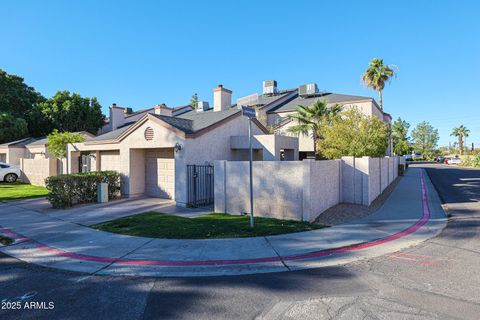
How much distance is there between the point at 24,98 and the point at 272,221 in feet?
126

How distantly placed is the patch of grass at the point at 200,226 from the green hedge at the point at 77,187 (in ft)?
14.1

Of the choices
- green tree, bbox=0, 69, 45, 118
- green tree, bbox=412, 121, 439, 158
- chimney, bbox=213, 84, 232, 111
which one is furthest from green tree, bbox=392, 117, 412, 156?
green tree, bbox=0, 69, 45, 118

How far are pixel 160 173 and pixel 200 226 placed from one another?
6716 mm

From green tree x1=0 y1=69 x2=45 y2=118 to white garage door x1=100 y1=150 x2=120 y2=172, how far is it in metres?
23.1

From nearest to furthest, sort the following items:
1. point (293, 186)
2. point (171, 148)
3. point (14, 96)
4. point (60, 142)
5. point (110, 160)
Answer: point (293, 186) < point (171, 148) < point (110, 160) < point (60, 142) < point (14, 96)

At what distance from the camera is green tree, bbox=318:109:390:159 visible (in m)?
14.9

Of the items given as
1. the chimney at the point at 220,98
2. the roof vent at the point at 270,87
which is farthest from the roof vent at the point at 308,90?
the chimney at the point at 220,98

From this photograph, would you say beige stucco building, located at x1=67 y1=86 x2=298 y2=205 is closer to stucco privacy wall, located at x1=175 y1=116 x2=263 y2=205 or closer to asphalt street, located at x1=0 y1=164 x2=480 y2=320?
stucco privacy wall, located at x1=175 y1=116 x2=263 y2=205

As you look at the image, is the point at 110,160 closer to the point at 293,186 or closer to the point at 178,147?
the point at 178,147

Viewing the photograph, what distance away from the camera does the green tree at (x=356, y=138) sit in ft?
49.0

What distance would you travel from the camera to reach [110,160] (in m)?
16.2

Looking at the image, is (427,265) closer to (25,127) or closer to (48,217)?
(48,217)

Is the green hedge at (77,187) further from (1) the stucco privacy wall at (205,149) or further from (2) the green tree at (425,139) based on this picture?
(2) the green tree at (425,139)

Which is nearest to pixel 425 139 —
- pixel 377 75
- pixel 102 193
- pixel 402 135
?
pixel 402 135
